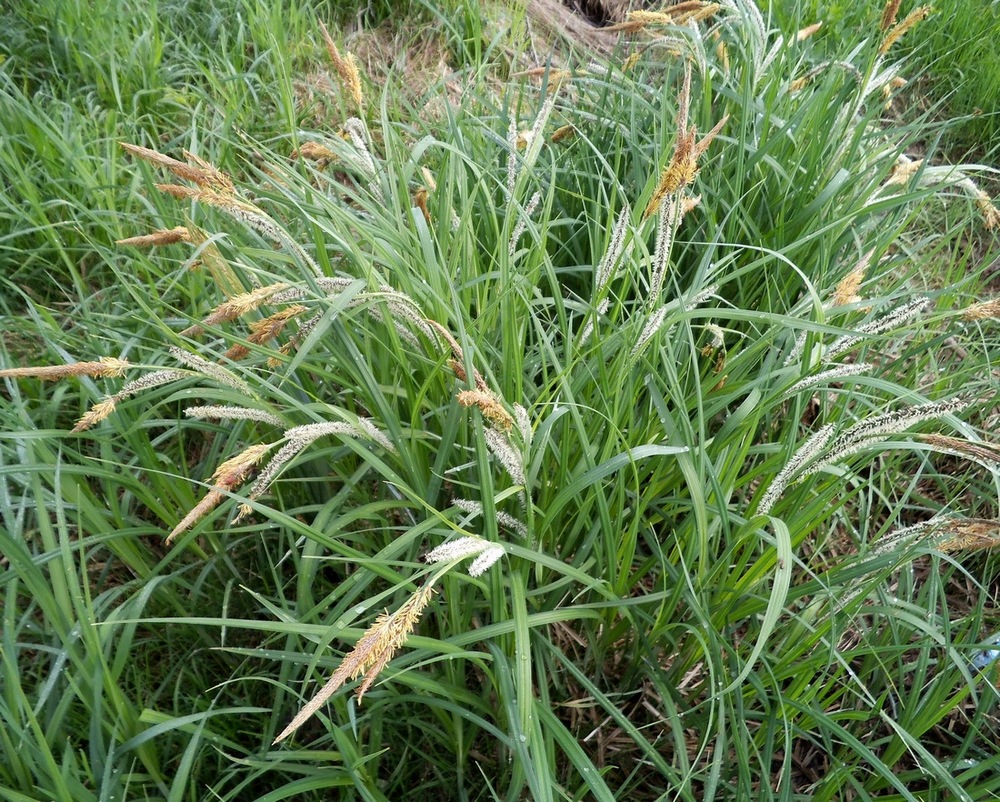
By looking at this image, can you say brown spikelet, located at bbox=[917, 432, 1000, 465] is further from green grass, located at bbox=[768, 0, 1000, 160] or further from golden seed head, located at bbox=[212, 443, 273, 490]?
green grass, located at bbox=[768, 0, 1000, 160]

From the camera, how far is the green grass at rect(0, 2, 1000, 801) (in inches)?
45.9

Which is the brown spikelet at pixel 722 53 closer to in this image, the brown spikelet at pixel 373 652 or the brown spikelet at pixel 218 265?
the brown spikelet at pixel 218 265

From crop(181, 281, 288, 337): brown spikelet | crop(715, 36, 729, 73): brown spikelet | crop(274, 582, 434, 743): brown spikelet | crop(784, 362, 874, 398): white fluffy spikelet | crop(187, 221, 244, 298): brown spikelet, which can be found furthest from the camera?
crop(715, 36, 729, 73): brown spikelet

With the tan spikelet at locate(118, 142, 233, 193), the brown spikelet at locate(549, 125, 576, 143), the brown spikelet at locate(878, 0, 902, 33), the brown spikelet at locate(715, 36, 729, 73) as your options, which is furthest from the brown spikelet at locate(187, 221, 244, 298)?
the brown spikelet at locate(715, 36, 729, 73)

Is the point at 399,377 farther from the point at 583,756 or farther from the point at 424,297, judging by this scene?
the point at 583,756

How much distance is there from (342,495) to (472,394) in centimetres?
63

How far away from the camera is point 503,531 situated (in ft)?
4.59

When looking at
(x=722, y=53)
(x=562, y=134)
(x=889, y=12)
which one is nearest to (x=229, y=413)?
(x=562, y=134)

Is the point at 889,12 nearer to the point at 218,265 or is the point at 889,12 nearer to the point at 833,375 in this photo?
the point at 833,375

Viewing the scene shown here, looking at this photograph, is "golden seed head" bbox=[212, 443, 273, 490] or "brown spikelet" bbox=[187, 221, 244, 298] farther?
"brown spikelet" bbox=[187, 221, 244, 298]

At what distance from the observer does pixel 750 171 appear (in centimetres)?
202

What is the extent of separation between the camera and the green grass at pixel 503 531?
117cm

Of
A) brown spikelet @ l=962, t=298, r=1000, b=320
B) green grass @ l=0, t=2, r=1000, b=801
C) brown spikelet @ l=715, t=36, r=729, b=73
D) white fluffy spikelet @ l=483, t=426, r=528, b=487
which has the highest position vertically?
brown spikelet @ l=715, t=36, r=729, b=73

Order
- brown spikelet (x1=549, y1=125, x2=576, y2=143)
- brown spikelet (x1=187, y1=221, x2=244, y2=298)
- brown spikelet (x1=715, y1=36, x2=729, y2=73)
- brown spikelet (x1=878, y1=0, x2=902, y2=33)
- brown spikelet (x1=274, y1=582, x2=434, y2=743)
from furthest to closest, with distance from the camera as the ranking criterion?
1. brown spikelet (x1=715, y1=36, x2=729, y2=73)
2. brown spikelet (x1=549, y1=125, x2=576, y2=143)
3. brown spikelet (x1=878, y1=0, x2=902, y2=33)
4. brown spikelet (x1=187, y1=221, x2=244, y2=298)
5. brown spikelet (x1=274, y1=582, x2=434, y2=743)
